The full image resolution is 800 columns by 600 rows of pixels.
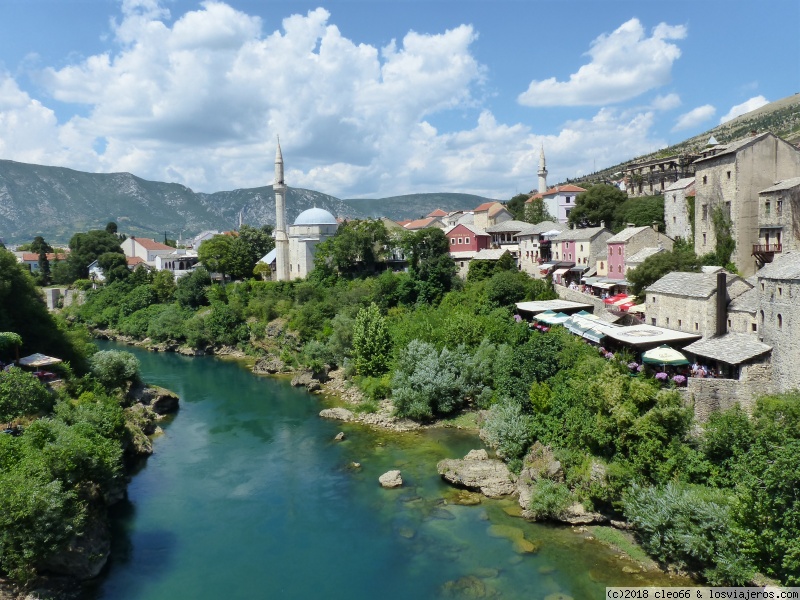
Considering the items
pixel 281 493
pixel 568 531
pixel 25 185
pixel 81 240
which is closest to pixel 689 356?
pixel 568 531

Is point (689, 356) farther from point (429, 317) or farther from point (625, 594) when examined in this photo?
point (429, 317)

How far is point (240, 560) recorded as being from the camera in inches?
640

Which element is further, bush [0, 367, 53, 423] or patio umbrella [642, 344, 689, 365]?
patio umbrella [642, 344, 689, 365]

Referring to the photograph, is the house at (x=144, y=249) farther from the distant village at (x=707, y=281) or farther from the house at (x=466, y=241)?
the distant village at (x=707, y=281)

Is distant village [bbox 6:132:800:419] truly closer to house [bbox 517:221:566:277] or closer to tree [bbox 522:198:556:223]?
house [bbox 517:221:566:277]

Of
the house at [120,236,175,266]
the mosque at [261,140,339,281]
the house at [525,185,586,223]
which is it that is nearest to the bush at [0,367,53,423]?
the mosque at [261,140,339,281]

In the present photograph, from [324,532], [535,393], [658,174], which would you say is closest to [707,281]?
[535,393]

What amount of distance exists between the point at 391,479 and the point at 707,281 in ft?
46.4

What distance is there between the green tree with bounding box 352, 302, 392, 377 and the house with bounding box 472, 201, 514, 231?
25.6 meters

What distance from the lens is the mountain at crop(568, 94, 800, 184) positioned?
7744cm

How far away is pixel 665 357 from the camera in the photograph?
1975cm

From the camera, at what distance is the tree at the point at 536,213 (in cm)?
5315

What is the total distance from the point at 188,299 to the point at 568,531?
45.3m

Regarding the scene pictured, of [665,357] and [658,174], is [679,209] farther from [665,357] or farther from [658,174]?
[658,174]
